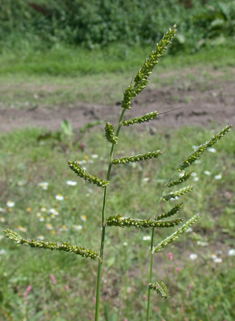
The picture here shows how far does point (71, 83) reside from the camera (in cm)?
782

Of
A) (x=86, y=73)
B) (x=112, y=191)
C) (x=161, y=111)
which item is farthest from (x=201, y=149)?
(x=86, y=73)

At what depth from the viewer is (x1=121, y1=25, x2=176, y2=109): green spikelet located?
0.58 m

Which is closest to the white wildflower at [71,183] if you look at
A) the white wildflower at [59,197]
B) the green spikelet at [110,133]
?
the white wildflower at [59,197]

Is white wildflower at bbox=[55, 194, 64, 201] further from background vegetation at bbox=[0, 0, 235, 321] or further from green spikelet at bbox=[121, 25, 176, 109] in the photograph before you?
green spikelet at bbox=[121, 25, 176, 109]

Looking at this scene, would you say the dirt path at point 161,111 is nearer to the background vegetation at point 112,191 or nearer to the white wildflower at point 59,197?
the background vegetation at point 112,191

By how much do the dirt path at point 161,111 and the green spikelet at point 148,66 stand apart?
4714mm

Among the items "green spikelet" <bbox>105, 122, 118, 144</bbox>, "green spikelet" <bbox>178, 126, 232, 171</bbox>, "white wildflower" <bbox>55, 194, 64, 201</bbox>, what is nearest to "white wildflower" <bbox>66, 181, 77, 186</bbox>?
"white wildflower" <bbox>55, 194, 64, 201</bbox>

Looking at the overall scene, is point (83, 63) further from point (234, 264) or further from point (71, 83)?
point (234, 264)

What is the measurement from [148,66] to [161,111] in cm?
534

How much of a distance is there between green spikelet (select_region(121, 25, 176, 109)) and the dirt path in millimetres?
4714

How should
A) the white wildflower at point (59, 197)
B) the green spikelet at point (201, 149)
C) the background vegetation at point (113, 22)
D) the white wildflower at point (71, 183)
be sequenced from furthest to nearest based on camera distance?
1. the background vegetation at point (113, 22)
2. the white wildflower at point (71, 183)
3. the white wildflower at point (59, 197)
4. the green spikelet at point (201, 149)

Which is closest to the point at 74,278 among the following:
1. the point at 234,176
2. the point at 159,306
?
the point at 159,306

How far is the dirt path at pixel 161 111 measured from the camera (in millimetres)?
5473

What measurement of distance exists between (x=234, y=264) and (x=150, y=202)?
3.41ft
